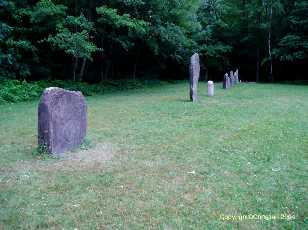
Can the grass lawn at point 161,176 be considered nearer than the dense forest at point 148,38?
Yes

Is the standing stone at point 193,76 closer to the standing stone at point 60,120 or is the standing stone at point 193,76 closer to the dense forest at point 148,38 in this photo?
the dense forest at point 148,38

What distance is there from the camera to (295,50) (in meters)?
31.3

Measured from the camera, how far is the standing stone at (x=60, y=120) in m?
7.86

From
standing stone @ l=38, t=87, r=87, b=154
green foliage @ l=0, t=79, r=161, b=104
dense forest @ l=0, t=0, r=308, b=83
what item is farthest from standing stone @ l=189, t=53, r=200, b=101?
standing stone @ l=38, t=87, r=87, b=154

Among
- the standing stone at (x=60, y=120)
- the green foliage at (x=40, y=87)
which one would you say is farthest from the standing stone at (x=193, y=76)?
the standing stone at (x=60, y=120)

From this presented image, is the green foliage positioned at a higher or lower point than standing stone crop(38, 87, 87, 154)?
higher

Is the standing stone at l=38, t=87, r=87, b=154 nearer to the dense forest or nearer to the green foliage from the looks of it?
the green foliage

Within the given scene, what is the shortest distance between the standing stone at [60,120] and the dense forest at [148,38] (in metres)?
11.0

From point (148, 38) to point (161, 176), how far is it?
704 inches

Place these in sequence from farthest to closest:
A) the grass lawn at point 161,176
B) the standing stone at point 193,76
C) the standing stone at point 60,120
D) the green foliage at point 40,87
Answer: the green foliage at point 40,87
the standing stone at point 193,76
the standing stone at point 60,120
the grass lawn at point 161,176

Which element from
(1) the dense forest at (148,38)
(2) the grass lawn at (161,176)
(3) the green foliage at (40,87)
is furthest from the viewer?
(1) the dense forest at (148,38)

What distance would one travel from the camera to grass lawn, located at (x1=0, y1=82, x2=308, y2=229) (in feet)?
16.4

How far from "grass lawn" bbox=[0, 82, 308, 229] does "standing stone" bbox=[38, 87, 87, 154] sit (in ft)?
1.08

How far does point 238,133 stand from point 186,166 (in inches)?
132
